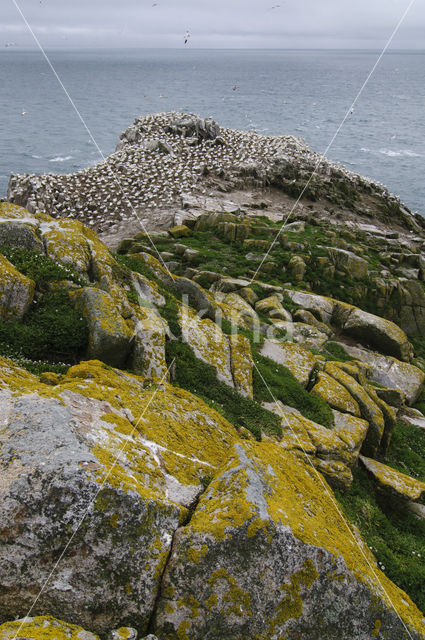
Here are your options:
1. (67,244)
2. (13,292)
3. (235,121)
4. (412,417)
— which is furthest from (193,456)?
(235,121)

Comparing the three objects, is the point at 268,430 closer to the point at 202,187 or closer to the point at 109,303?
the point at 109,303

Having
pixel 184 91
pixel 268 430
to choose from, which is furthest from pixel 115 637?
pixel 184 91

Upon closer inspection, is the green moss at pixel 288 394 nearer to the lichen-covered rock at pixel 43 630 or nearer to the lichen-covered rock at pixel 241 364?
the lichen-covered rock at pixel 241 364

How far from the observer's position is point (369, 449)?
46.0 ft

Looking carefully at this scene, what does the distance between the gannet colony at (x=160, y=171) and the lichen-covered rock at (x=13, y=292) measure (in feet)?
78.7

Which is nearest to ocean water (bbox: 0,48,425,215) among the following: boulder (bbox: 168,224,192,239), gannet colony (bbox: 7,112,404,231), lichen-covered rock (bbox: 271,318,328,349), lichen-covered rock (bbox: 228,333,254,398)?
gannet colony (bbox: 7,112,404,231)

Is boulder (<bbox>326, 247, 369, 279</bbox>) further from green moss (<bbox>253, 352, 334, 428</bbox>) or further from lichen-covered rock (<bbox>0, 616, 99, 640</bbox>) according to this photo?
lichen-covered rock (<bbox>0, 616, 99, 640</bbox>)

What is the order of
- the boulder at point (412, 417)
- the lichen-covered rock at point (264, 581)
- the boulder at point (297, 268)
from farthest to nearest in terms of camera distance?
the boulder at point (297, 268), the boulder at point (412, 417), the lichen-covered rock at point (264, 581)

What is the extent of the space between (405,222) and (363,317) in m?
26.8

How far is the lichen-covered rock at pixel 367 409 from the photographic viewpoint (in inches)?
551

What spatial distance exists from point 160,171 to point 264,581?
138 feet

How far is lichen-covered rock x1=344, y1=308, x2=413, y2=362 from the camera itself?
23688mm

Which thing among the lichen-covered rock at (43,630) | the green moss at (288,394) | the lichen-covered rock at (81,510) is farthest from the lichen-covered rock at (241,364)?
the lichen-covered rock at (43,630)

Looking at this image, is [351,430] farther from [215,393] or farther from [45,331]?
[45,331]
